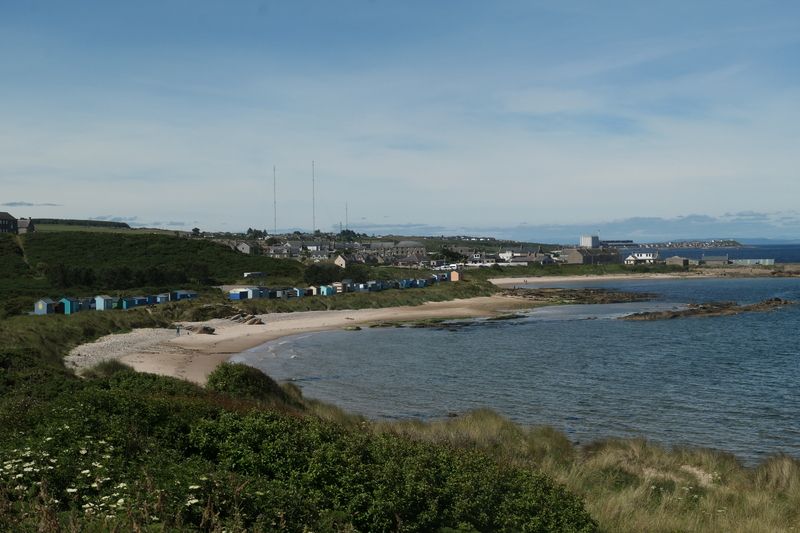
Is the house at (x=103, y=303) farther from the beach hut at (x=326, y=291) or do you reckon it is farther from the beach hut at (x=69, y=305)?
the beach hut at (x=326, y=291)

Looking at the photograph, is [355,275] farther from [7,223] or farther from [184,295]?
[7,223]

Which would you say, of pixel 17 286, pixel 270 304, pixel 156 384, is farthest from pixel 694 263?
pixel 156 384

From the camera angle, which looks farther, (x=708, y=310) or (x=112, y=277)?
(x=112, y=277)

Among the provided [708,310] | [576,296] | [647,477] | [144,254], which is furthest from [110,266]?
[647,477]

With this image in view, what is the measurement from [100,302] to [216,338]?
563 inches

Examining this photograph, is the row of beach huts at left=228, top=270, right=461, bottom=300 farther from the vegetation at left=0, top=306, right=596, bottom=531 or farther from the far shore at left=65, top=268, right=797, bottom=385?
the vegetation at left=0, top=306, right=596, bottom=531

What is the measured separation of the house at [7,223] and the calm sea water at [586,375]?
80.6m

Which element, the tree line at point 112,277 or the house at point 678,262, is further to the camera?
the house at point 678,262

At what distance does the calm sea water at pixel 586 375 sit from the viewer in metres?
21.9

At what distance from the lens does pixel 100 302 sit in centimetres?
5412

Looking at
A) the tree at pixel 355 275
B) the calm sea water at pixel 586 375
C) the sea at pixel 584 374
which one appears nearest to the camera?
the sea at pixel 584 374

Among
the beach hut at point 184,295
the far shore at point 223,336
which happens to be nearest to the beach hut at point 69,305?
the far shore at point 223,336

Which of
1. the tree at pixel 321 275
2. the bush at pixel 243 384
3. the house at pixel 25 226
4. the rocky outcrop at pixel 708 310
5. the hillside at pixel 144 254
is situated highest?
the house at pixel 25 226

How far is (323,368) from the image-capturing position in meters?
34.6
